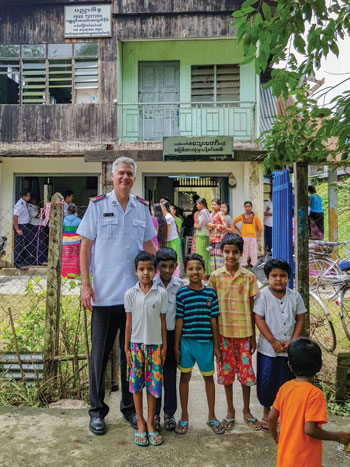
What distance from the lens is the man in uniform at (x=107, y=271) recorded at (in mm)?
2916

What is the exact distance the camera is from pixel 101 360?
2941 mm

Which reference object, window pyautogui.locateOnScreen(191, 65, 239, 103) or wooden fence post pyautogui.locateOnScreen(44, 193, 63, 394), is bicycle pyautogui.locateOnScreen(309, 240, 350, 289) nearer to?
wooden fence post pyautogui.locateOnScreen(44, 193, 63, 394)

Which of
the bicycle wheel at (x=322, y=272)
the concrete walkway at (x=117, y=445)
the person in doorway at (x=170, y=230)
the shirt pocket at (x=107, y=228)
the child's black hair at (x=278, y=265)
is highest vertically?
the person in doorway at (x=170, y=230)

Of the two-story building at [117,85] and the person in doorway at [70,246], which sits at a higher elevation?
the two-story building at [117,85]

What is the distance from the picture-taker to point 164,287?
9.68 ft

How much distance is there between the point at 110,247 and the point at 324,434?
1.75 metres

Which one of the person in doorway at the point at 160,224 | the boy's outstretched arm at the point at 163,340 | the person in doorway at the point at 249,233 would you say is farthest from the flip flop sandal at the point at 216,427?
the person in doorway at the point at 249,233

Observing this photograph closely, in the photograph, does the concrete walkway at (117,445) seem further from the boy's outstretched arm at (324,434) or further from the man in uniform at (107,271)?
the boy's outstretched arm at (324,434)

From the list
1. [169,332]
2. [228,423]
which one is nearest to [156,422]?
[228,423]

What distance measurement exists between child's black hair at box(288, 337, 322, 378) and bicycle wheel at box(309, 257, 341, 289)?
113 inches

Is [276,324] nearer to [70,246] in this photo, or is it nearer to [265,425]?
[265,425]

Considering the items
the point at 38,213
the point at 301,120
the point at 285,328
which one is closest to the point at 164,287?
the point at 285,328

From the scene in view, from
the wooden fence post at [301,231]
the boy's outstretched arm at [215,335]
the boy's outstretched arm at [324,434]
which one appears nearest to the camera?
the boy's outstretched arm at [324,434]

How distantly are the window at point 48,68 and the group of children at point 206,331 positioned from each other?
928 cm
